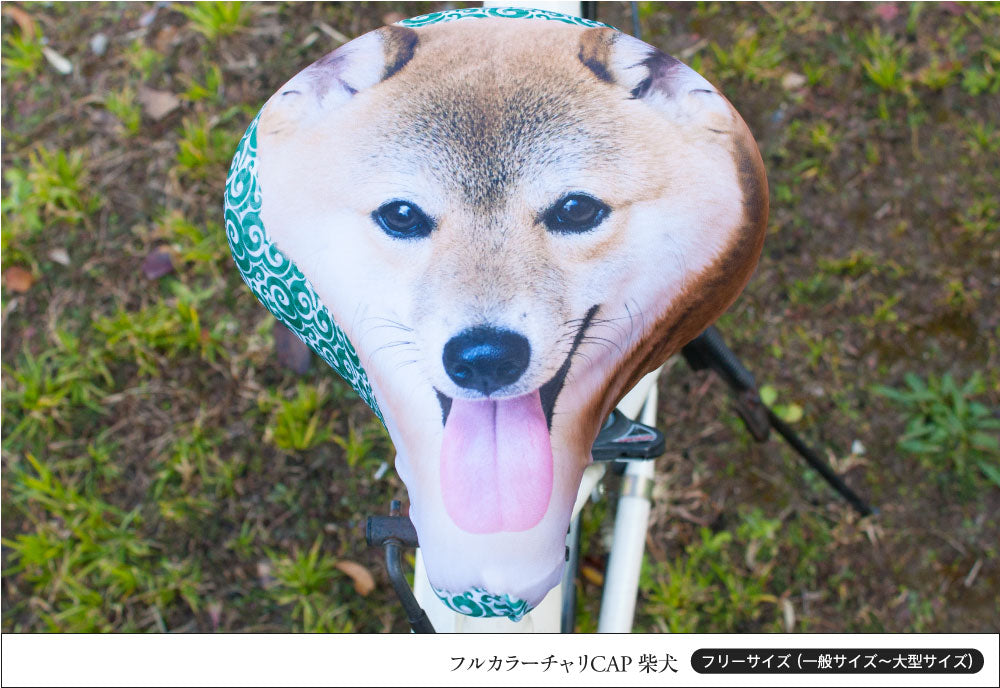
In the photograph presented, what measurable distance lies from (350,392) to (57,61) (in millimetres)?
1295

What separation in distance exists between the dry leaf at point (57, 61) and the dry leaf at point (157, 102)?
8.9 inches

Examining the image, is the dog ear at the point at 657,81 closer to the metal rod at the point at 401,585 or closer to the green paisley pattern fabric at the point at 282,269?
the green paisley pattern fabric at the point at 282,269

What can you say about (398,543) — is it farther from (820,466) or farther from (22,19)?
(22,19)

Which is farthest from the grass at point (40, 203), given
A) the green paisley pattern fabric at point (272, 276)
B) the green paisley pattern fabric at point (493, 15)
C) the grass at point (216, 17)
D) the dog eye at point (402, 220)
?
the dog eye at point (402, 220)

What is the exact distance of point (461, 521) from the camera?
770 millimetres

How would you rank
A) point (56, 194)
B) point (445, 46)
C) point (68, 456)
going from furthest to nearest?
point (56, 194) < point (68, 456) < point (445, 46)

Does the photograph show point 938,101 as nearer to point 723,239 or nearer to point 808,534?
point 808,534

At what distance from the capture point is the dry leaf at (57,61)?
2145 millimetres

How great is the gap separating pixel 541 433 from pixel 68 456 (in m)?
1.56

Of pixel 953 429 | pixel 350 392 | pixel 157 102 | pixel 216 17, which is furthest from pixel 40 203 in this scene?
pixel 953 429

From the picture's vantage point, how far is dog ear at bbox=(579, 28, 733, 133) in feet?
2.76

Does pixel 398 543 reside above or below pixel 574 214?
below

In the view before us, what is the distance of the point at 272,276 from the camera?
2.94 ft

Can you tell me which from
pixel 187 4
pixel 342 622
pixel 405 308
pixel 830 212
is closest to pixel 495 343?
pixel 405 308
